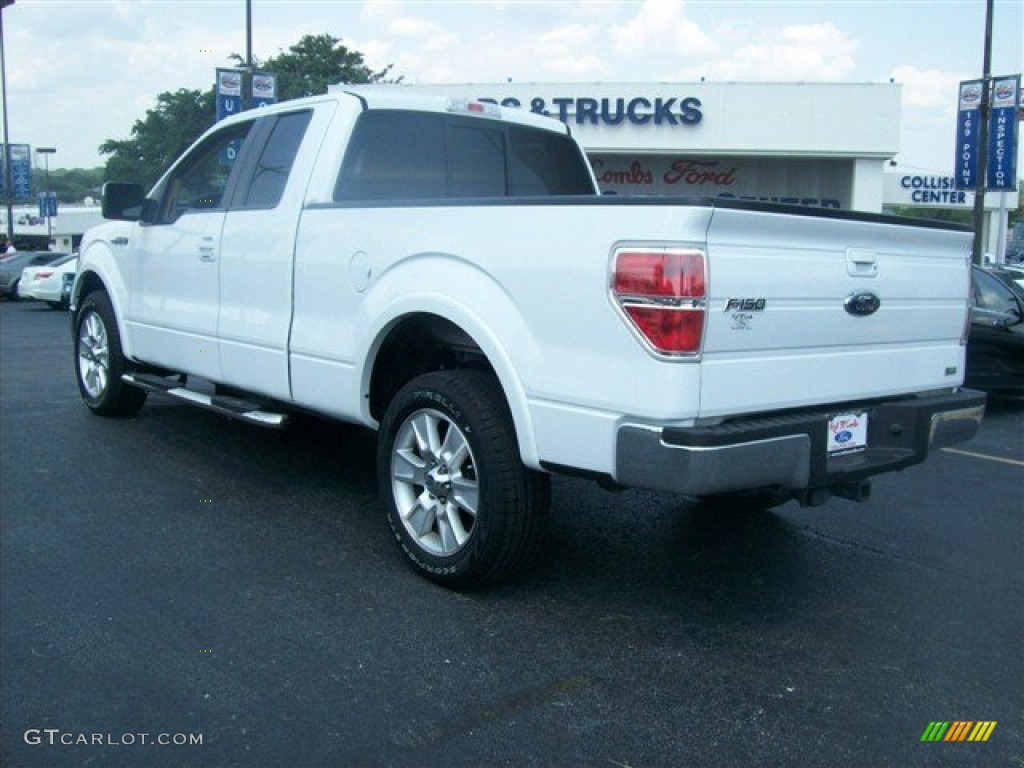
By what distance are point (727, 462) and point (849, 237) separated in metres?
1.09

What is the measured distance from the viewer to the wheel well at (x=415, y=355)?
4.44 m

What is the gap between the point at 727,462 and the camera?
11.2 ft

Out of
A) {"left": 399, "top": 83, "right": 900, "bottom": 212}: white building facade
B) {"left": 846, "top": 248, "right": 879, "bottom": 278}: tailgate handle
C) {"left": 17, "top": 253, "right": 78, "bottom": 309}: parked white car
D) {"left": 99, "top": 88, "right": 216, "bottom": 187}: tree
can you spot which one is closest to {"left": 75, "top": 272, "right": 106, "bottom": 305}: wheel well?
{"left": 846, "top": 248, "right": 879, "bottom": 278}: tailgate handle

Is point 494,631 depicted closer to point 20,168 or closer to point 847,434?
point 847,434

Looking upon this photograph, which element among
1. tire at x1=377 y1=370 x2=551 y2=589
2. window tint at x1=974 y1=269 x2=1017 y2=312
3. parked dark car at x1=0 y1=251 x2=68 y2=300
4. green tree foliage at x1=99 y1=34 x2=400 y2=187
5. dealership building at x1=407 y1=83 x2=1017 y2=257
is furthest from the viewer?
green tree foliage at x1=99 y1=34 x2=400 y2=187

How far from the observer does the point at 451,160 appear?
219 inches

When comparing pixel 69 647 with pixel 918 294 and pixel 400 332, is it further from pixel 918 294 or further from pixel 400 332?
pixel 918 294

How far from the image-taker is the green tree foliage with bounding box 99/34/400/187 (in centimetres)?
5601

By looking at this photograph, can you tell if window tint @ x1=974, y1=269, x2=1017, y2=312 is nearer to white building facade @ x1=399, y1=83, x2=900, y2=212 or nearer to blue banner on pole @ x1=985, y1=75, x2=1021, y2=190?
blue banner on pole @ x1=985, y1=75, x2=1021, y2=190

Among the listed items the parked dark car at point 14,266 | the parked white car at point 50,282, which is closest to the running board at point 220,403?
the parked white car at point 50,282

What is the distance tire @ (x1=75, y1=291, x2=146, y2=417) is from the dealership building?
1913 cm

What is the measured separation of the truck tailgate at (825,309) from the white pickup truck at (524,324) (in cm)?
1

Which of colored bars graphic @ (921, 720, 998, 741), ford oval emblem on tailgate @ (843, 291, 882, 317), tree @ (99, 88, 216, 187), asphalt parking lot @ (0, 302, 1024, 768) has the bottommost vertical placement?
colored bars graphic @ (921, 720, 998, 741)

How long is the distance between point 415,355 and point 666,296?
5.91ft
